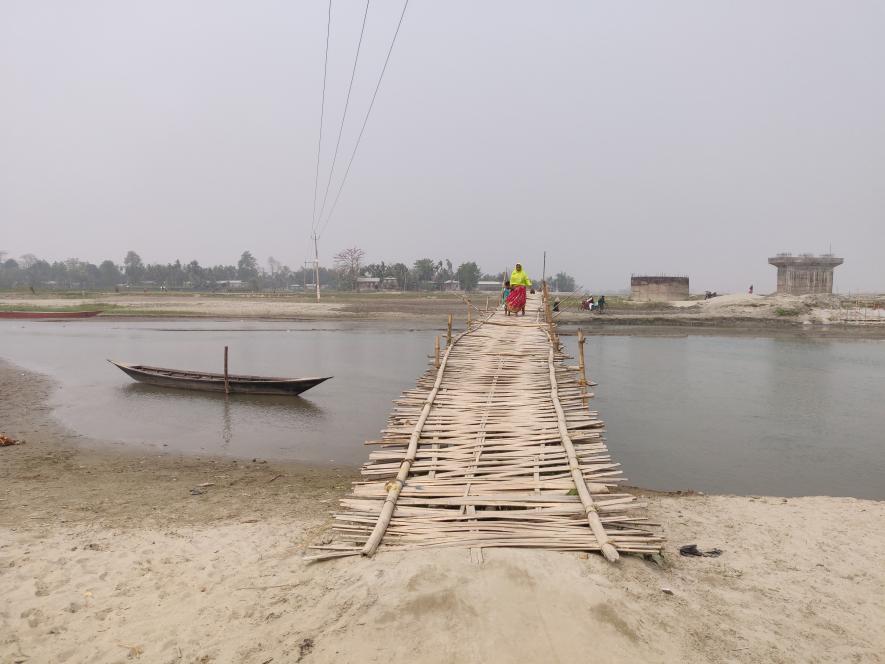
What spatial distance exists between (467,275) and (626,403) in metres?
51.2

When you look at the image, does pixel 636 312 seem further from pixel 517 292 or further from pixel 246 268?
pixel 246 268

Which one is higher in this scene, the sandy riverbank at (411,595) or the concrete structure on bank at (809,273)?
the concrete structure on bank at (809,273)

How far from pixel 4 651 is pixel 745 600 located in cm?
511

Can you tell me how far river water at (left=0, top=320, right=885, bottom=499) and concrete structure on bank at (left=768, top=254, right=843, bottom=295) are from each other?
13777 mm

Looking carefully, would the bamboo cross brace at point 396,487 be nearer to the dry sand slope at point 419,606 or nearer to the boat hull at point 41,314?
the dry sand slope at point 419,606

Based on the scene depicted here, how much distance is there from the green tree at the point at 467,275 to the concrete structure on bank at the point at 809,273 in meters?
33.0

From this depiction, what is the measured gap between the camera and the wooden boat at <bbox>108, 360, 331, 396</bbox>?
14.0m

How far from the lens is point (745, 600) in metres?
4.10

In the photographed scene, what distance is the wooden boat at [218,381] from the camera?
45.8 ft

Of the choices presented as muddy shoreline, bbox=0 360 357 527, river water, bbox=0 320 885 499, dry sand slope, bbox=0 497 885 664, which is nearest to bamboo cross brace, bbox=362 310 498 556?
dry sand slope, bbox=0 497 885 664

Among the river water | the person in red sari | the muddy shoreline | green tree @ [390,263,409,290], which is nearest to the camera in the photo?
the muddy shoreline

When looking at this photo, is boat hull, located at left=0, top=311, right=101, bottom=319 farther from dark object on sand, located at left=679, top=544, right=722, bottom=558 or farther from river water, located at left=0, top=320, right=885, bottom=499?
dark object on sand, located at left=679, top=544, right=722, bottom=558

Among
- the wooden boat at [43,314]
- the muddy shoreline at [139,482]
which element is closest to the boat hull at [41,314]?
the wooden boat at [43,314]

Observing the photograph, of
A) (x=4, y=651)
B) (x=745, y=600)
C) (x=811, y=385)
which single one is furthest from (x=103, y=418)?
(x=811, y=385)
